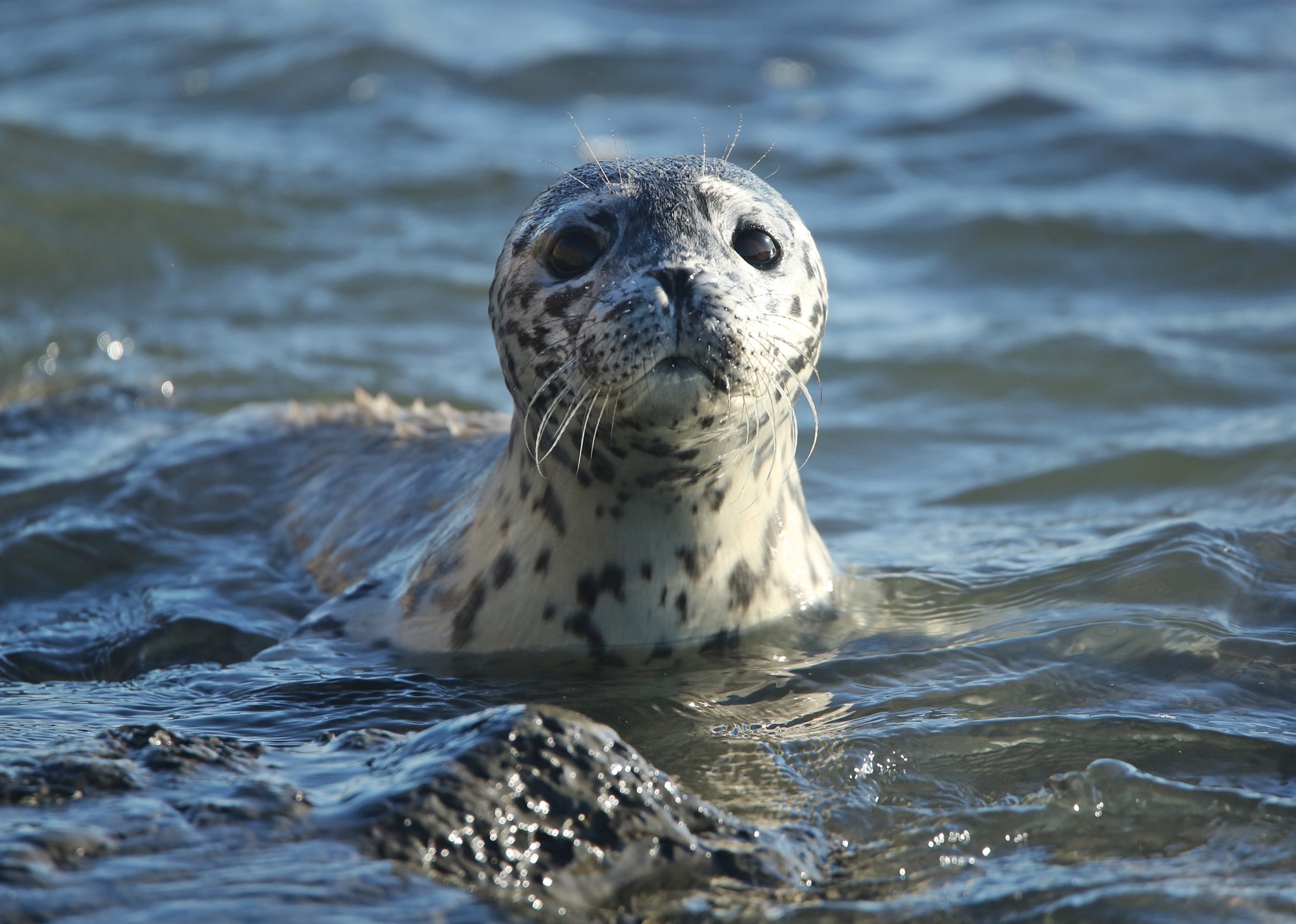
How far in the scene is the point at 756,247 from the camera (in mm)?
4242

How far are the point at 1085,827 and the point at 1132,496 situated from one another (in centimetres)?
326

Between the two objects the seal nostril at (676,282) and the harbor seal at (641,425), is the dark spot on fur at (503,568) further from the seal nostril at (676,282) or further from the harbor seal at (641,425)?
the seal nostril at (676,282)

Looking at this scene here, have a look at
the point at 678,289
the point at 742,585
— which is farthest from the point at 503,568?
the point at 678,289

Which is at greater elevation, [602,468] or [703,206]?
[703,206]

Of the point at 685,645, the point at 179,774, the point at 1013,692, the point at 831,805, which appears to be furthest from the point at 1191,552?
the point at 179,774

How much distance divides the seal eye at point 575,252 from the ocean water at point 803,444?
1076 millimetres

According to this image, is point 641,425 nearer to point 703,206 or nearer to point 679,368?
point 679,368

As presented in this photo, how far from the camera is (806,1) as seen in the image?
1525 centimetres

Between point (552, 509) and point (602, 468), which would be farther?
point (552, 509)

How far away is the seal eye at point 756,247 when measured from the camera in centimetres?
424

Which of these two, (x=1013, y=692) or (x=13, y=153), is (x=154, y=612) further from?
(x=13, y=153)

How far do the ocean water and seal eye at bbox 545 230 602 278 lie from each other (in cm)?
108

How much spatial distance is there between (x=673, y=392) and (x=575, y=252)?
62 cm

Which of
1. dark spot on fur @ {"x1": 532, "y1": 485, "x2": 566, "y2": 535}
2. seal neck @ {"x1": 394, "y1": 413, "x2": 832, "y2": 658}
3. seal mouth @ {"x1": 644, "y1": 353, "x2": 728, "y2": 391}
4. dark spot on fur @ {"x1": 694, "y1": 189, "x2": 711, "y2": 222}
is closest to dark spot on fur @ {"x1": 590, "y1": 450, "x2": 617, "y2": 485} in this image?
seal neck @ {"x1": 394, "y1": 413, "x2": 832, "y2": 658}
